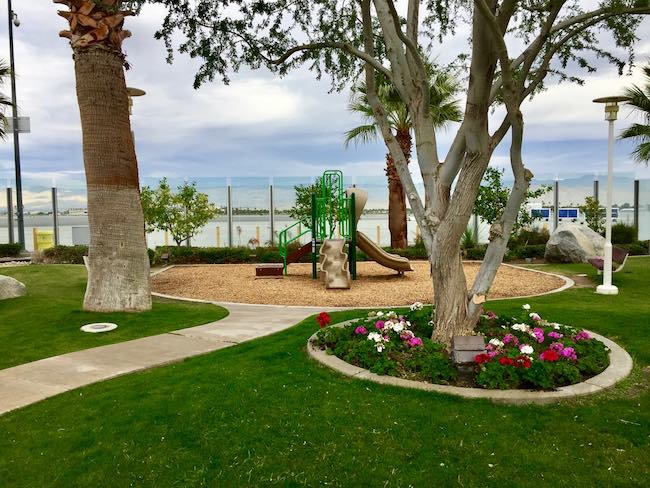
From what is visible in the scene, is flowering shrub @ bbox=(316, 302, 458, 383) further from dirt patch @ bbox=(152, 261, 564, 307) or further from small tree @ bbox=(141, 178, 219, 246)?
small tree @ bbox=(141, 178, 219, 246)

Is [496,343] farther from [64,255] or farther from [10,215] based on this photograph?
[10,215]

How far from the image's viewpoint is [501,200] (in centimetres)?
1689

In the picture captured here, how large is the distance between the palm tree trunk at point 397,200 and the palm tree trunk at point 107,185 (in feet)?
37.6

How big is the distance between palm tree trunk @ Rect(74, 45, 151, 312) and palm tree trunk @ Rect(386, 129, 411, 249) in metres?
11.5

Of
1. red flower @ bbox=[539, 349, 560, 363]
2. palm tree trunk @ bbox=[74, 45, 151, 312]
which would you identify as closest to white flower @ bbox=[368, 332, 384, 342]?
red flower @ bbox=[539, 349, 560, 363]

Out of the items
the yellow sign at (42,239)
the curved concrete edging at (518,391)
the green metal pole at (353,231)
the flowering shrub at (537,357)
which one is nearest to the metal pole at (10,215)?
the yellow sign at (42,239)

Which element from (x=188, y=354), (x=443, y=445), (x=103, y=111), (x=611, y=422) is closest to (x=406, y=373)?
(x=443, y=445)

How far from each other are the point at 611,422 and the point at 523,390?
679 mm

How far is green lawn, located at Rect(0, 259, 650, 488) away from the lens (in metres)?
3.07

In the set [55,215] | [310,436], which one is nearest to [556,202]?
[55,215]

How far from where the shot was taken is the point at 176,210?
17.1 m

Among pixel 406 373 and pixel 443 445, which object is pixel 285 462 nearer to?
pixel 443 445

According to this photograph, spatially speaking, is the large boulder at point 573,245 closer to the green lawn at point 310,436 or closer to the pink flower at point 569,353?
the green lawn at point 310,436

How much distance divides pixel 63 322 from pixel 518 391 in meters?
6.44
